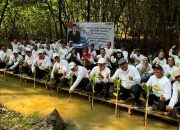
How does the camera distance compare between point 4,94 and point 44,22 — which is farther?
point 44,22

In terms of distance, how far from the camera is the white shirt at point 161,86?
8.09 metres

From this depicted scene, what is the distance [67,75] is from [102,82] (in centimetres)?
160

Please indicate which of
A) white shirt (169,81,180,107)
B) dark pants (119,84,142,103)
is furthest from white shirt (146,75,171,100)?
dark pants (119,84,142,103)

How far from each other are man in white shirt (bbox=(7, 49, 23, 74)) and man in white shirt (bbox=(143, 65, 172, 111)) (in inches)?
255

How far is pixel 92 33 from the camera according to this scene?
16.3 metres

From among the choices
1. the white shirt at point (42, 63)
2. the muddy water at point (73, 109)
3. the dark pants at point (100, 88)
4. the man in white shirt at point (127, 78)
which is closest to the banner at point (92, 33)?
the white shirt at point (42, 63)

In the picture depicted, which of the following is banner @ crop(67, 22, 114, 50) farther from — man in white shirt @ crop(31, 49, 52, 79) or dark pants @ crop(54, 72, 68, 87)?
dark pants @ crop(54, 72, 68, 87)

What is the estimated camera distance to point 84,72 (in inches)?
408

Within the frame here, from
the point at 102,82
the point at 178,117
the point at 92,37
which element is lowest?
the point at 178,117

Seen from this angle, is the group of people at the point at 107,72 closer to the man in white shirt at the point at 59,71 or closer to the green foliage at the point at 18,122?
the man in white shirt at the point at 59,71

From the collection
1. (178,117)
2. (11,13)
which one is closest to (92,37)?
(178,117)

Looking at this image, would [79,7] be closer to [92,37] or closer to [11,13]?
[92,37]

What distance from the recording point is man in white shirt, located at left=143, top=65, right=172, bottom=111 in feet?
26.4

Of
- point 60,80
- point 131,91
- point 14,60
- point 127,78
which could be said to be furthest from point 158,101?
point 14,60
